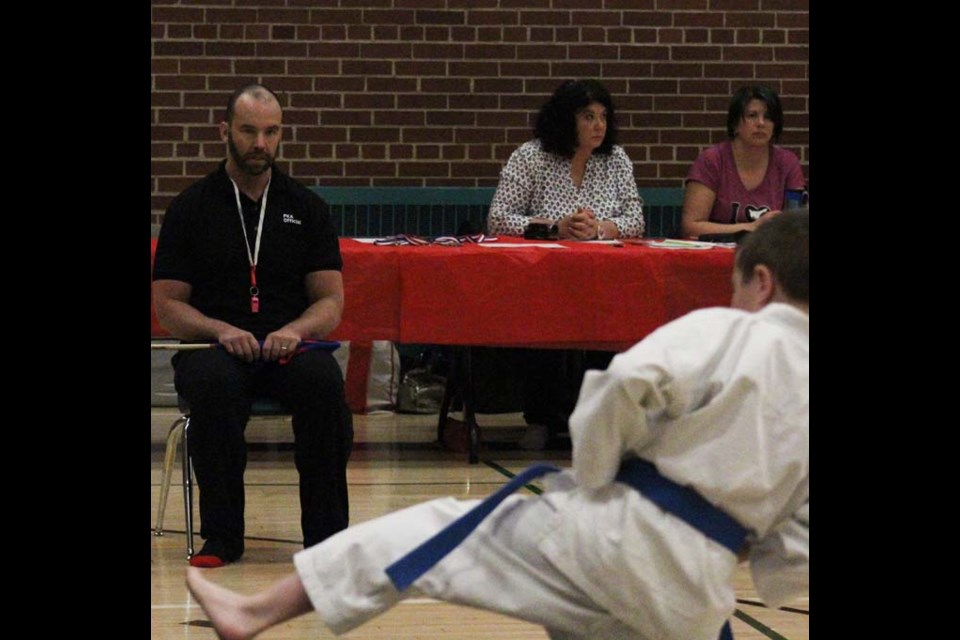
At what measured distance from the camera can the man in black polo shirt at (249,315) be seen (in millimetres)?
4016

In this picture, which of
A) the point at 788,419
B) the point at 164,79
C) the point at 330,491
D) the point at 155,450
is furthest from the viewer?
the point at 164,79

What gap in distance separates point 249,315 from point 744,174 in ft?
9.20

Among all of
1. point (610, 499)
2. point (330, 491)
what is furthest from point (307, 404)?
point (610, 499)

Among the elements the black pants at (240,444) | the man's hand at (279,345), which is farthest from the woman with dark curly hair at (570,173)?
the black pants at (240,444)

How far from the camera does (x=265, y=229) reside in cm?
431

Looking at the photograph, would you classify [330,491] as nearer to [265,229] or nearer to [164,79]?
[265,229]

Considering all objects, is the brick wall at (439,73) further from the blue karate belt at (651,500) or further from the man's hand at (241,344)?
the blue karate belt at (651,500)

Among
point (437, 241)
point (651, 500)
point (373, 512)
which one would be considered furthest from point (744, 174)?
point (651, 500)

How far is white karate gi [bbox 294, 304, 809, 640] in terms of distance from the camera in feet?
7.09

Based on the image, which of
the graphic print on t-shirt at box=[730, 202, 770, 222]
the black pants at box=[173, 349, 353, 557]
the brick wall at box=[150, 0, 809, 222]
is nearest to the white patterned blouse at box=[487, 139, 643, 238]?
the graphic print on t-shirt at box=[730, 202, 770, 222]

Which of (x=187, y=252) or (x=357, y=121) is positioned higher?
(x=357, y=121)

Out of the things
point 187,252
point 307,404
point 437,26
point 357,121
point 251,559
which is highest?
point 437,26

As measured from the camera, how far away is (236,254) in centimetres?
429

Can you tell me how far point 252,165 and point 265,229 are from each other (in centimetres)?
19
